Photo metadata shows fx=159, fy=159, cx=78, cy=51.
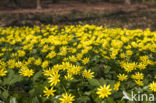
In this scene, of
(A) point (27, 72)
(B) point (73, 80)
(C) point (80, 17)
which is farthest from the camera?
(C) point (80, 17)

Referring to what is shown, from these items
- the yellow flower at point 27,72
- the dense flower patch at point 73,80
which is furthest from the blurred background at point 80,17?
the yellow flower at point 27,72

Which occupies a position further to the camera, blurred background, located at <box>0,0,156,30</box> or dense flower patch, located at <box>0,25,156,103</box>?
blurred background, located at <box>0,0,156,30</box>

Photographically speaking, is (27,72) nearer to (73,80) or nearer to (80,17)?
(73,80)

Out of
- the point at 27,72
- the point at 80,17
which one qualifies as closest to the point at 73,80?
the point at 27,72

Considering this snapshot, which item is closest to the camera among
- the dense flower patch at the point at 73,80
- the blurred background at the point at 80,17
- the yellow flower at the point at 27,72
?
the dense flower patch at the point at 73,80

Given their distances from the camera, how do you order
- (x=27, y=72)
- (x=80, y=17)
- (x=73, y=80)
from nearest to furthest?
(x=73, y=80) < (x=27, y=72) < (x=80, y=17)

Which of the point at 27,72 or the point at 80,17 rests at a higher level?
the point at 80,17

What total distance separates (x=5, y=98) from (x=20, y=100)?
0.47ft

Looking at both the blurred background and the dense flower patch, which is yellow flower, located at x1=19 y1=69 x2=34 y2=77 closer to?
the dense flower patch

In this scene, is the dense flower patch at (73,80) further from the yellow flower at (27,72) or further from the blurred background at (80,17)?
the blurred background at (80,17)

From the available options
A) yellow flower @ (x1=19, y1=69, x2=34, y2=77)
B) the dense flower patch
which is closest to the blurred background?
the dense flower patch

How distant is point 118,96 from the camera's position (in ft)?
5.22

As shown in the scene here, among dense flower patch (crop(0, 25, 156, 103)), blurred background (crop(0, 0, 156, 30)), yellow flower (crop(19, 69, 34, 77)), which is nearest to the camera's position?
dense flower patch (crop(0, 25, 156, 103))

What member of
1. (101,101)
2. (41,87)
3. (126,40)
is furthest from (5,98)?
(126,40)
